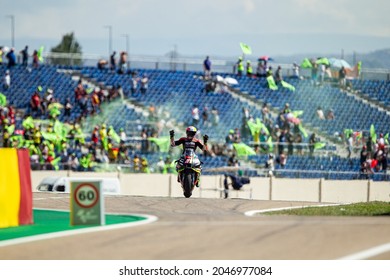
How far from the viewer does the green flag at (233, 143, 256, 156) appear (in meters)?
40.8

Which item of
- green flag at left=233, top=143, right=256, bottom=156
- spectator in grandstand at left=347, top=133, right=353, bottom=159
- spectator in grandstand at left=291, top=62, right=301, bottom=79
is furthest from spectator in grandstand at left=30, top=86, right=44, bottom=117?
spectator in grandstand at left=291, top=62, right=301, bottom=79

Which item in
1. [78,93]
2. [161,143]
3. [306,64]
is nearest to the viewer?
[161,143]

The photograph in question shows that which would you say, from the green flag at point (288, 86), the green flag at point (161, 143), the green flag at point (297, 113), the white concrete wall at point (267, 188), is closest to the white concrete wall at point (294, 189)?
the white concrete wall at point (267, 188)

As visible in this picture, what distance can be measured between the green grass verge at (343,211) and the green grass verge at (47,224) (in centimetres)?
446

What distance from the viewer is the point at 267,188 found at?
3725 centimetres

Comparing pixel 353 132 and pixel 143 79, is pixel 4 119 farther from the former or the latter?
pixel 353 132

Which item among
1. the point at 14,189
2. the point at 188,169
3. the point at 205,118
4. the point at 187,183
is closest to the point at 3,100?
the point at 205,118

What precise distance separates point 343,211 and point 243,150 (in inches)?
718

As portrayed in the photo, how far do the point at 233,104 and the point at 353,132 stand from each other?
5364mm

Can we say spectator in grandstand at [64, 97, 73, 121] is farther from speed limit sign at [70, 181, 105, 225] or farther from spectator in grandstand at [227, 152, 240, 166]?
speed limit sign at [70, 181, 105, 225]

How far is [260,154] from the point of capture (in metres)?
41.5

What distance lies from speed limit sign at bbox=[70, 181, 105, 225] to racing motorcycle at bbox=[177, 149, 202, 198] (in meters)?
8.25

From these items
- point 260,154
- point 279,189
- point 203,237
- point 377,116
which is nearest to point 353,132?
point 377,116

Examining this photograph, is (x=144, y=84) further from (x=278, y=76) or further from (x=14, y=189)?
(x=14, y=189)
